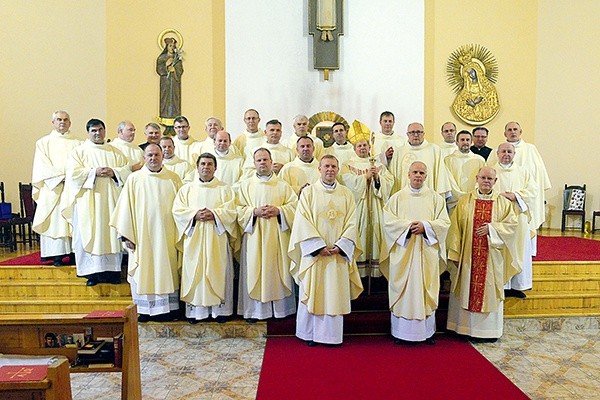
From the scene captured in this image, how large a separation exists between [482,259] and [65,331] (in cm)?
444

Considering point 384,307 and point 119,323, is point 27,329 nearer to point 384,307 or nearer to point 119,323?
point 119,323

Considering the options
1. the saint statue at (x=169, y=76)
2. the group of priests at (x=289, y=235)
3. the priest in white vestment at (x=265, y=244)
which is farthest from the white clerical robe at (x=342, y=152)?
the saint statue at (x=169, y=76)

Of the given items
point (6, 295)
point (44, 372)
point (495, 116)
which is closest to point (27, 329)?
point (44, 372)

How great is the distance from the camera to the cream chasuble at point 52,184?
7.34 m

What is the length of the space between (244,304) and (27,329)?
3.30m

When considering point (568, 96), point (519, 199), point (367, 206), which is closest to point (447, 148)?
point (519, 199)

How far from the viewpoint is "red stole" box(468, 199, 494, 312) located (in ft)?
20.6

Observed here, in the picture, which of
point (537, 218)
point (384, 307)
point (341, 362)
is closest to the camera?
point (341, 362)

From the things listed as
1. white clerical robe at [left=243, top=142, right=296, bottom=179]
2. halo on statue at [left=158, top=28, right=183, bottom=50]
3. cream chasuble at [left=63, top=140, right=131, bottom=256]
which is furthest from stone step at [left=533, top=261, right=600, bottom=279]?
halo on statue at [left=158, top=28, right=183, bottom=50]

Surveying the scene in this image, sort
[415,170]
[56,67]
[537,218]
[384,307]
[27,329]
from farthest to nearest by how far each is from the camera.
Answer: [56,67]
[537,218]
[384,307]
[415,170]
[27,329]

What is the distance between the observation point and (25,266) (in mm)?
7289

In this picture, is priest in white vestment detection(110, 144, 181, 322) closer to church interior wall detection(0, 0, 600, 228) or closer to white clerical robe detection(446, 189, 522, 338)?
white clerical robe detection(446, 189, 522, 338)

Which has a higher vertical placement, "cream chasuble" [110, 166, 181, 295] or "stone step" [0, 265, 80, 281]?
"cream chasuble" [110, 166, 181, 295]

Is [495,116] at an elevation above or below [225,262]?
above
